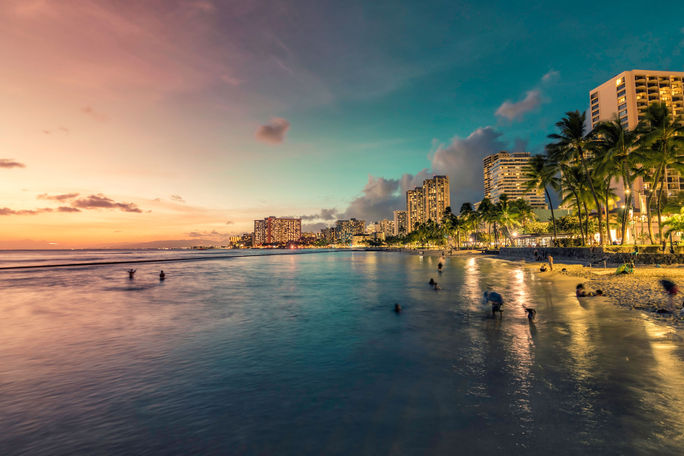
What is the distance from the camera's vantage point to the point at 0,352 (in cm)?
1401

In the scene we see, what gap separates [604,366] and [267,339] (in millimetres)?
12299

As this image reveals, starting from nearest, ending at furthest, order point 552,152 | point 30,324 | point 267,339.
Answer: point 267,339, point 30,324, point 552,152

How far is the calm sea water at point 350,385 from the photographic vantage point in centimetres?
647

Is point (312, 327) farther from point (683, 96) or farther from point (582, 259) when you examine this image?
point (683, 96)

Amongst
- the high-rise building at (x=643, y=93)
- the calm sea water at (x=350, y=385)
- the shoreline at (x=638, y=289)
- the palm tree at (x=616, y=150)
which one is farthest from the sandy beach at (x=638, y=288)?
the high-rise building at (x=643, y=93)

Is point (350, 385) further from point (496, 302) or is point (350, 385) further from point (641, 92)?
point (641, 92)

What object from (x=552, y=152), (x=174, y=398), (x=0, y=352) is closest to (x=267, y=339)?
(x=174, y=398)

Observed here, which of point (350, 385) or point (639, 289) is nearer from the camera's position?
point (350, 385)

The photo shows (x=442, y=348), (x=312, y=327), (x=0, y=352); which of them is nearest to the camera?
(x=442, y=348)

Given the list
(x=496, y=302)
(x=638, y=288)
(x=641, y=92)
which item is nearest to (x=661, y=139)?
(x=638, y=288)

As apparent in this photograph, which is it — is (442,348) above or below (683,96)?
below

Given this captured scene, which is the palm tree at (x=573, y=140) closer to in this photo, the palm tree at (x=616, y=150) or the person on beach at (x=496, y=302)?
the palm tree at (x=616, y=150)

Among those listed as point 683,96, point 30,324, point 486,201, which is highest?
point 683,96

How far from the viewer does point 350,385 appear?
9.41 m
